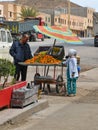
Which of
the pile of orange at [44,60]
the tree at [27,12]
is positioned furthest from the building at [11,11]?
the pile of orange at [44,60]

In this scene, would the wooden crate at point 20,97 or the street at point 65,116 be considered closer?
the street at point 65,116

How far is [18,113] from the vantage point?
8750 millimetres

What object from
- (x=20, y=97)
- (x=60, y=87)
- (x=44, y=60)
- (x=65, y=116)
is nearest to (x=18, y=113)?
(x=20, y=97)

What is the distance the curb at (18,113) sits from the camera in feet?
27.2

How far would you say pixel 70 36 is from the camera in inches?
508

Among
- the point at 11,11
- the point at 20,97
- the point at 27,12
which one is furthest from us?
the point at 27,12

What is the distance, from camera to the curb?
828 cm

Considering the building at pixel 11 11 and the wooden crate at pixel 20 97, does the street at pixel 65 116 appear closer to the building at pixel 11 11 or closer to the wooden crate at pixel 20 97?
the wooden crate at pixel 20 97

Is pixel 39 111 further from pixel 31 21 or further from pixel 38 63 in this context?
pixel 31 21

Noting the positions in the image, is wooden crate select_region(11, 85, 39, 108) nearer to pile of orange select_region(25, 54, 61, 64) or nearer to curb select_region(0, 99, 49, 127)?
curb select_region(0, 99, 49, 127)

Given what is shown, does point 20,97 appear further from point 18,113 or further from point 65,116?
point 65,116

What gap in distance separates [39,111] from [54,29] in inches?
142

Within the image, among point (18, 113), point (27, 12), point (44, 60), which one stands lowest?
point (18, 113)

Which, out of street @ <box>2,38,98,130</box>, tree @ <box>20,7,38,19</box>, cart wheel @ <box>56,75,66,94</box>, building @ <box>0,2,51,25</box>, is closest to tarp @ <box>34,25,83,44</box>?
cart wheel @ <box>56,75,66,94</box>
